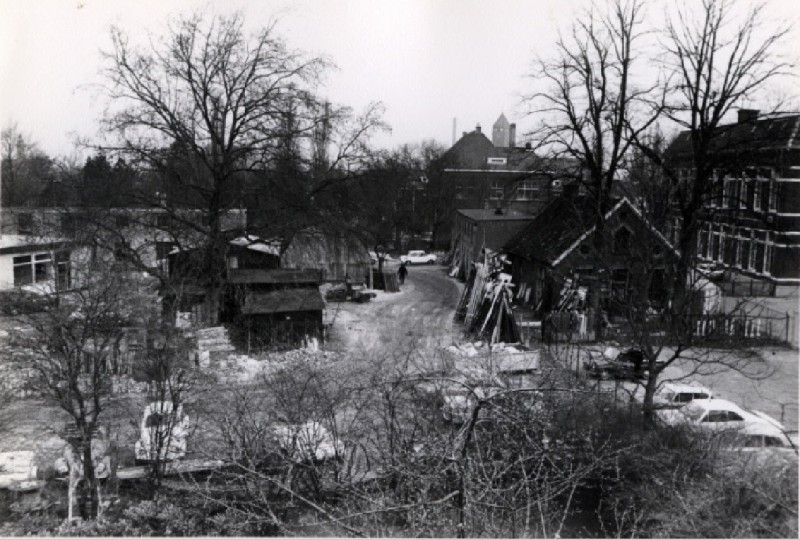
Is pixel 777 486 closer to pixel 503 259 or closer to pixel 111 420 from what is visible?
pixel 111 420

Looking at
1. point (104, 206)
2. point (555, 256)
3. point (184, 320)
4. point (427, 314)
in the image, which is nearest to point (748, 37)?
point (555, 256)

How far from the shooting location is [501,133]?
59438 mm

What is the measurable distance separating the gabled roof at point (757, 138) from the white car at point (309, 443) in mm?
13776

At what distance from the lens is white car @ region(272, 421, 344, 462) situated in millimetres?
11352

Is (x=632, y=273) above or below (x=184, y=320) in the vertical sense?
above

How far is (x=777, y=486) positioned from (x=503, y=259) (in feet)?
66.1

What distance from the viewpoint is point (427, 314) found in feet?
85.0

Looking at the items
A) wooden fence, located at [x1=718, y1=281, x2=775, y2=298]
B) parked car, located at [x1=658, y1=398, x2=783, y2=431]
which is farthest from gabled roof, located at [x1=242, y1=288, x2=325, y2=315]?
wooden fence, located at [x1=718, y1=281, x2=775, y2=298]

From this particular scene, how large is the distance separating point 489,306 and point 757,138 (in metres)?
9.33

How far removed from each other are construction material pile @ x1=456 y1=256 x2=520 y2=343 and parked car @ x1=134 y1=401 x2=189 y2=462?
31.8 ft

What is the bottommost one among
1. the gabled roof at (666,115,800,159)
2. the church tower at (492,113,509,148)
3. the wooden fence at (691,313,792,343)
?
the wooden fence at (691,313,792,343)

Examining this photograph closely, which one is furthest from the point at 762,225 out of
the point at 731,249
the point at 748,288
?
the point at 731,249

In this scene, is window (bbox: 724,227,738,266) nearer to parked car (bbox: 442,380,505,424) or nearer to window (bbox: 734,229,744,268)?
window (bbox: 734,229,744,268)

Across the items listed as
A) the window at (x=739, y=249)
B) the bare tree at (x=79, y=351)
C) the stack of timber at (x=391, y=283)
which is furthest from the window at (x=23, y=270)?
the window at (x=739, y=249)
